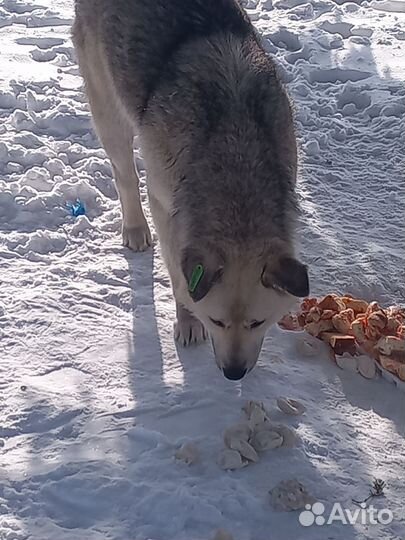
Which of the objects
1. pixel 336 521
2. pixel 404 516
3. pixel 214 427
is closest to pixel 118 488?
pixel 214 427

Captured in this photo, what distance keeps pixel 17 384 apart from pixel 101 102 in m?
2.23

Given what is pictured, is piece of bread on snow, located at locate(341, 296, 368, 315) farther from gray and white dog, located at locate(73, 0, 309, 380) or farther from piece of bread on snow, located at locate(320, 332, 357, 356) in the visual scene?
gray and white dog, located at locate(73, 0, 309, 380)

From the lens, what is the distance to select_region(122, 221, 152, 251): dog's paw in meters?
5.42

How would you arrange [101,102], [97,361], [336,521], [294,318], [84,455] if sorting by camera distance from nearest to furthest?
[336,521]
[84,455]
[97,361]
[294,318]
[101,102]

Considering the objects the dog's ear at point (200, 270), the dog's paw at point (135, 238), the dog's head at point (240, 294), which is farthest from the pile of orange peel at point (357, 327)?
the dog's paw at point (135, 238)

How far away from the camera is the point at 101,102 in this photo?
5.60 m

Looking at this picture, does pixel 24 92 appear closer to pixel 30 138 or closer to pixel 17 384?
pixel 30 138

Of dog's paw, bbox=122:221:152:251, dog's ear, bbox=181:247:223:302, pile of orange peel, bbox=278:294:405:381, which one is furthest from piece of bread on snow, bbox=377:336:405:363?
dog's paw, bbox=122:221:152:251

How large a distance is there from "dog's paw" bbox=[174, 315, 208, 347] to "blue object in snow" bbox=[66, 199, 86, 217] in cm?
147

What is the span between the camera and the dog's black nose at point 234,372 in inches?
154

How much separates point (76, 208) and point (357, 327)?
2183mm

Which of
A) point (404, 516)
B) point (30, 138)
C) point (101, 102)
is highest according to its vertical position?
point (101, 102)

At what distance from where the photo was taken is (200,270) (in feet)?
11.9

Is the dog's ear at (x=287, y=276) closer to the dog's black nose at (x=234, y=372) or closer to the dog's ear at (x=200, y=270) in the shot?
the dog's ear at (x=200, y=270)
